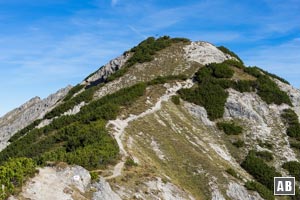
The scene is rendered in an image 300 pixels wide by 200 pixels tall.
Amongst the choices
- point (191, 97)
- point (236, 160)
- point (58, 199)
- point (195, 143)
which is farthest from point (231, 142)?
point (58, 199)

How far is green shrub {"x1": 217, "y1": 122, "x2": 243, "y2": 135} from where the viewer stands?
63500 mm

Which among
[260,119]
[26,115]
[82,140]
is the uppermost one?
[26,115]

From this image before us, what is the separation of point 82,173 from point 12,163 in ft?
19.1

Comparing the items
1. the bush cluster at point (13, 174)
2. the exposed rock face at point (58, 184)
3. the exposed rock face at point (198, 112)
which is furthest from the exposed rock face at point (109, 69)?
the bush cluster at point (13, 174)

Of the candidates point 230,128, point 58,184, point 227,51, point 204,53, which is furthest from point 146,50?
Result: point 58,184

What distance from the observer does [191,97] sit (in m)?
70.2

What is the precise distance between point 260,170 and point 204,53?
1653 inches

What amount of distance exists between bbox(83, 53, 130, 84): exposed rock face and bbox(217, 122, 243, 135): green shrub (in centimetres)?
3761

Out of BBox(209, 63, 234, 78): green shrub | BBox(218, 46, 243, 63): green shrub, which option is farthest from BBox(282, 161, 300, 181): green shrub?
BBox(218, 46, 243, 63): green shrub

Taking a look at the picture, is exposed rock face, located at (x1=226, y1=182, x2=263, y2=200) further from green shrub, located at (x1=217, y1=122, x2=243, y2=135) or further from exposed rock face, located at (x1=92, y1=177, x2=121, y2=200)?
exposed rock face, located at (x1=92, y1=177, x2=121, y2=200)

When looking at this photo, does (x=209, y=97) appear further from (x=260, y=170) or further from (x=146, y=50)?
(x=146, y=50)

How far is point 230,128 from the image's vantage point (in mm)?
64000

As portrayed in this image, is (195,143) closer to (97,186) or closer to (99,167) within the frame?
(99,167)

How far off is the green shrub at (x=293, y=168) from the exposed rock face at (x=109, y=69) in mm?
49561
